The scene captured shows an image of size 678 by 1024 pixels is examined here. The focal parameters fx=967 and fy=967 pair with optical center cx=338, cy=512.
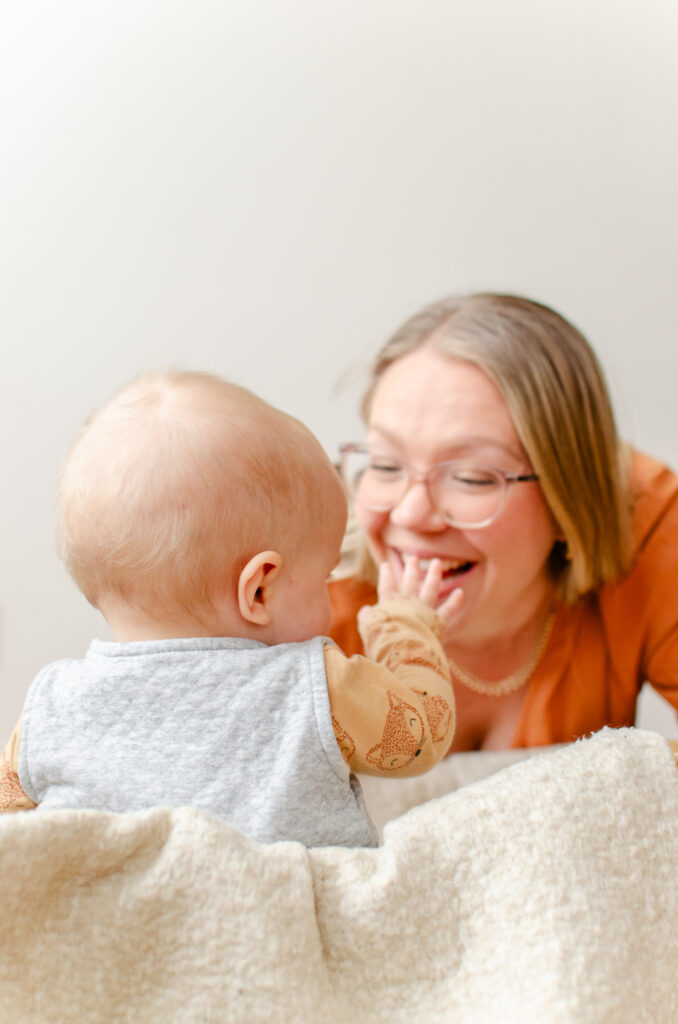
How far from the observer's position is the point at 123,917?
2.44 ft

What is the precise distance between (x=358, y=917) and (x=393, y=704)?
213 millimetres

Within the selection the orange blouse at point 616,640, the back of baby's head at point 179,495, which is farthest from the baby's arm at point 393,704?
the orange blouse at point 616,640

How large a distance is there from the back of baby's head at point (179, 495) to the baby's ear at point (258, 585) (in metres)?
0.02

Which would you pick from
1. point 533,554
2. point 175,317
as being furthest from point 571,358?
point 175,317

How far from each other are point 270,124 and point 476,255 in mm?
564

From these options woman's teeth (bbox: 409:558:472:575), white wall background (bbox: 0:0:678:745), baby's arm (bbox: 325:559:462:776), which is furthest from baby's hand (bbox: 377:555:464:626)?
white wall background (bbox: 0:0:678:745)

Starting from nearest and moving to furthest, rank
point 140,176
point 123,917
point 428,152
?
point 123,917
point 140,176
point 428,152

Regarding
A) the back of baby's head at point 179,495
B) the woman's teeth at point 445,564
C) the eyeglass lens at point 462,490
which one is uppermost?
the back of baby's head at point 179,495

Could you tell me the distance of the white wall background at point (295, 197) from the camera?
197cm

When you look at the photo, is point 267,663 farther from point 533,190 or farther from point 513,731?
point 533,190

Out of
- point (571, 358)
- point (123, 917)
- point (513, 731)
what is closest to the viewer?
point (123, 917)

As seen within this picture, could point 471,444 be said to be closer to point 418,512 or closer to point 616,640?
point 418,512

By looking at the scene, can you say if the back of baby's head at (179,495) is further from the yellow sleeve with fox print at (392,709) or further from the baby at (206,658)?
the yellow sleeve with fox print at (392,709)

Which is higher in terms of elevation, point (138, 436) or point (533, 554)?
point (138, 436)
